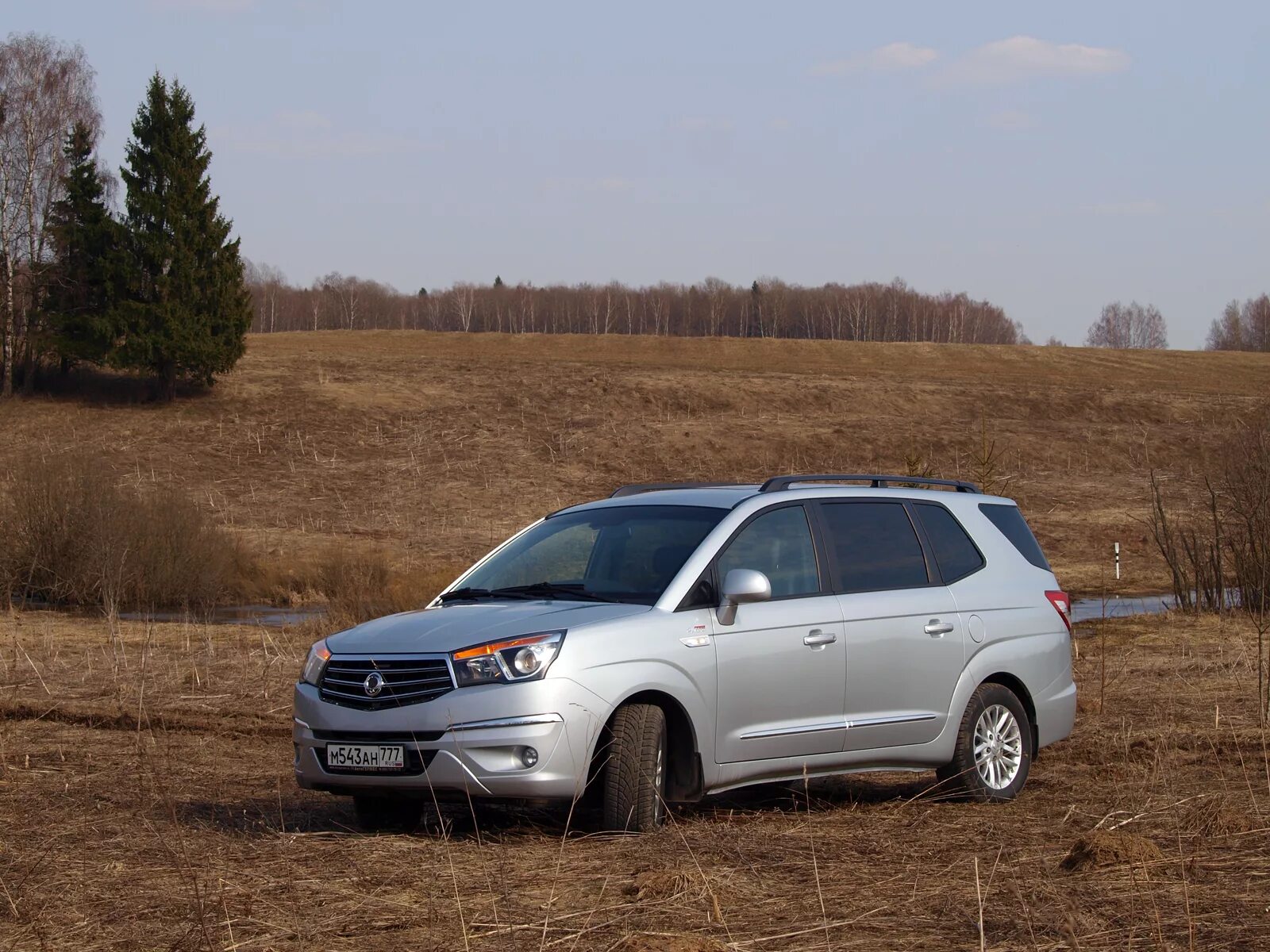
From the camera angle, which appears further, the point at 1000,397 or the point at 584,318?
the point at 584,318

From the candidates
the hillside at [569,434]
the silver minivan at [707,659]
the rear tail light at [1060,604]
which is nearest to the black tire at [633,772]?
the silver minivan at [707,659]

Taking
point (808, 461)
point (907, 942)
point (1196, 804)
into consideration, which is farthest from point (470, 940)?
point (808, 461)

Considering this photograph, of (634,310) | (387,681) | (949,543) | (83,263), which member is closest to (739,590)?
(387,681)

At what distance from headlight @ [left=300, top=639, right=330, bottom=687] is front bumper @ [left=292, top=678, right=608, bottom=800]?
2.01 feet

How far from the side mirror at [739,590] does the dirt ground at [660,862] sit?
1.04 metres

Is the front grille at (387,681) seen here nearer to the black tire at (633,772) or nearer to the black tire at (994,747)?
the black tire at (633,772)

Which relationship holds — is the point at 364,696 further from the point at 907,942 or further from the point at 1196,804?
A: the point at 1196,804

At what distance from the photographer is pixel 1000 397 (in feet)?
201

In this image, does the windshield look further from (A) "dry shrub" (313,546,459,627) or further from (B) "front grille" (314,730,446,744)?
(A) "dry shrub" (313,546,459,627)

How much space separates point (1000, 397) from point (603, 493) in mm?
23971

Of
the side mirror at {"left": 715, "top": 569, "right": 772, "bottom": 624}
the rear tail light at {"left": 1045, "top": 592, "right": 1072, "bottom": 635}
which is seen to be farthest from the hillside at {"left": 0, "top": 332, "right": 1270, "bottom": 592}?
the side mirror at {"left": 715, "top": 569, "right": 772, "bottom": 624}

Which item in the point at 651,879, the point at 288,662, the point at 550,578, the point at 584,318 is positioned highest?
the point at 584,318

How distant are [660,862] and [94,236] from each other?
48635 millimetres

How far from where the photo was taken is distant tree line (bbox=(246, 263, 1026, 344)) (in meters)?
129
